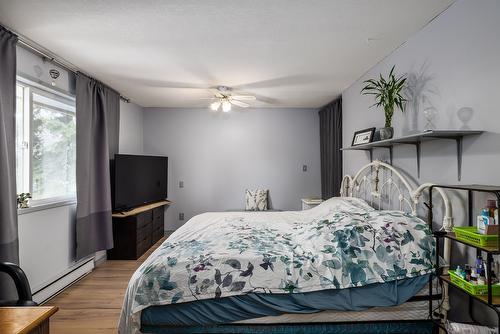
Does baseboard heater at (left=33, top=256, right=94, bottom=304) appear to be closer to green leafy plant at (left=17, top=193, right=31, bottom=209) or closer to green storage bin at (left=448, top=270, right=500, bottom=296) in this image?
green leafy plant at (left=17, top=193, right=31, bottom=209)

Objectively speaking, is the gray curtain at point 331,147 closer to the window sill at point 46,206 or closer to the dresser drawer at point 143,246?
the dresser drawer at point 143,246

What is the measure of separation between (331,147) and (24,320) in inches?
160

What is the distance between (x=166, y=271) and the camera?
165cm

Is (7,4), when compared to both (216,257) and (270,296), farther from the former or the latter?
(270,296)

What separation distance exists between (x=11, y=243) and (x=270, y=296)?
84.0 inches

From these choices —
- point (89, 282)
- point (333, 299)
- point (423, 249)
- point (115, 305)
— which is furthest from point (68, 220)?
point (423, 249)

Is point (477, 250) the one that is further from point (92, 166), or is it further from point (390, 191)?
point (92, 166)

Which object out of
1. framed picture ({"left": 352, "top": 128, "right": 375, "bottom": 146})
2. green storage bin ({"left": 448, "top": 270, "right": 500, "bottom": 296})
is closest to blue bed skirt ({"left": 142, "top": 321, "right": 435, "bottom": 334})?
green storage bin ({"left": 448, "top": 270, "right": 500, "bottom": 296})

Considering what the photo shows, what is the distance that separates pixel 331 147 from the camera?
13.9ft

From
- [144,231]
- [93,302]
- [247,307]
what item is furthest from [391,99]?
[144,231]

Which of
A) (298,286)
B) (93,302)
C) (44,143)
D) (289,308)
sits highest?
(44,143)

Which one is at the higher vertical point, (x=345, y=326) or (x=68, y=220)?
(x=68, y=220)

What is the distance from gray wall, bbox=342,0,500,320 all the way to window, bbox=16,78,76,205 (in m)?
3.64

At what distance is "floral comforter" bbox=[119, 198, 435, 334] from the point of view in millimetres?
1601
